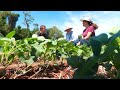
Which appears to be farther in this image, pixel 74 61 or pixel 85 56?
pixel 85 56

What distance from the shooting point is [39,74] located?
5.11ft

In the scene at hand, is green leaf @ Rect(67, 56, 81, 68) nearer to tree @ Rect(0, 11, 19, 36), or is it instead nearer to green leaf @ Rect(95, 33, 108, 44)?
green leaf @ Rect(95, 33, 108, 44)

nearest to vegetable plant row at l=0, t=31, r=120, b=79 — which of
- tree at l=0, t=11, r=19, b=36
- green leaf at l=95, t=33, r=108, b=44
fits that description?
green leaf at l=95, t=33, r=108, b=44

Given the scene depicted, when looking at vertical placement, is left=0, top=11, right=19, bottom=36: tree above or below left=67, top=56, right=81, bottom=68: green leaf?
above

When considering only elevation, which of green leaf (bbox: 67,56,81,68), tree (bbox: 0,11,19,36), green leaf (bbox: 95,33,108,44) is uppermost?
tree (bbox: 0,11,19,36)

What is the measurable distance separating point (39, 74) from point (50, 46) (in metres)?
0.24

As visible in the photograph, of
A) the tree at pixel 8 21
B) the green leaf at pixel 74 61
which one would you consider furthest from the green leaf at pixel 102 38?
the tree at pixel 8 21

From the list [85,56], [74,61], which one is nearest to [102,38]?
[74,61]

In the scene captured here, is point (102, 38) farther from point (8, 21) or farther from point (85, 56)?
point (8, 21)

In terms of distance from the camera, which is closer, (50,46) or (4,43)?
(4,43)
